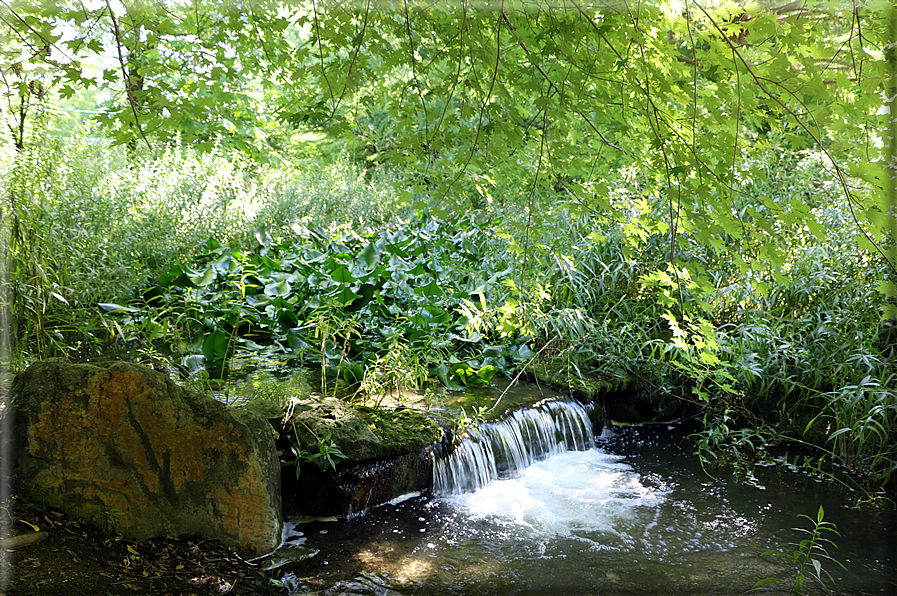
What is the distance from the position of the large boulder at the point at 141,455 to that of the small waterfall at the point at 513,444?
1165mm

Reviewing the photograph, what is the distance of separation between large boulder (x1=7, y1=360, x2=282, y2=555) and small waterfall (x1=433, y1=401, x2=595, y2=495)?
3.82 feet

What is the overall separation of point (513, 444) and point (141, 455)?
228 cm

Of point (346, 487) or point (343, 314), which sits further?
point (343, 314)

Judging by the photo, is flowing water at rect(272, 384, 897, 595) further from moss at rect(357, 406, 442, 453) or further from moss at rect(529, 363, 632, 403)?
moss at rect(529, 363, 632, 403)

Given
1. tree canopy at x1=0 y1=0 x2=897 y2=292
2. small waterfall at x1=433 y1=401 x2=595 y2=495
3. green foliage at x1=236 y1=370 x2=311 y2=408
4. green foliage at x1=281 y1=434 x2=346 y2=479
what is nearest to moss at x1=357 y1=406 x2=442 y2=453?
small waterfall at x1=433 y1=401 x2=595 y2=495

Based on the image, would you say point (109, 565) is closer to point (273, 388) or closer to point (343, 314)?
point (273, 388)

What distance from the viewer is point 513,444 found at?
3.95 metres

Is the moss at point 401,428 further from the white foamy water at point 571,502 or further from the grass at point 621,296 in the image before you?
the white foamy water at point 571,502

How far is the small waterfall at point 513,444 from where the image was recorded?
3.58 meters

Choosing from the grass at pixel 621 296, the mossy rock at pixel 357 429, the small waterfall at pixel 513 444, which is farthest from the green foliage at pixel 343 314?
the small waterfall at pixel 513 444

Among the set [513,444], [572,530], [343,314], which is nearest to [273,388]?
[343,314]

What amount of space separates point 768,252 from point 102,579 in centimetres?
267

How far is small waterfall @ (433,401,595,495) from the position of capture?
358 centimetres

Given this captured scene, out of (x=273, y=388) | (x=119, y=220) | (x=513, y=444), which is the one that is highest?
(x=119, y=220)
